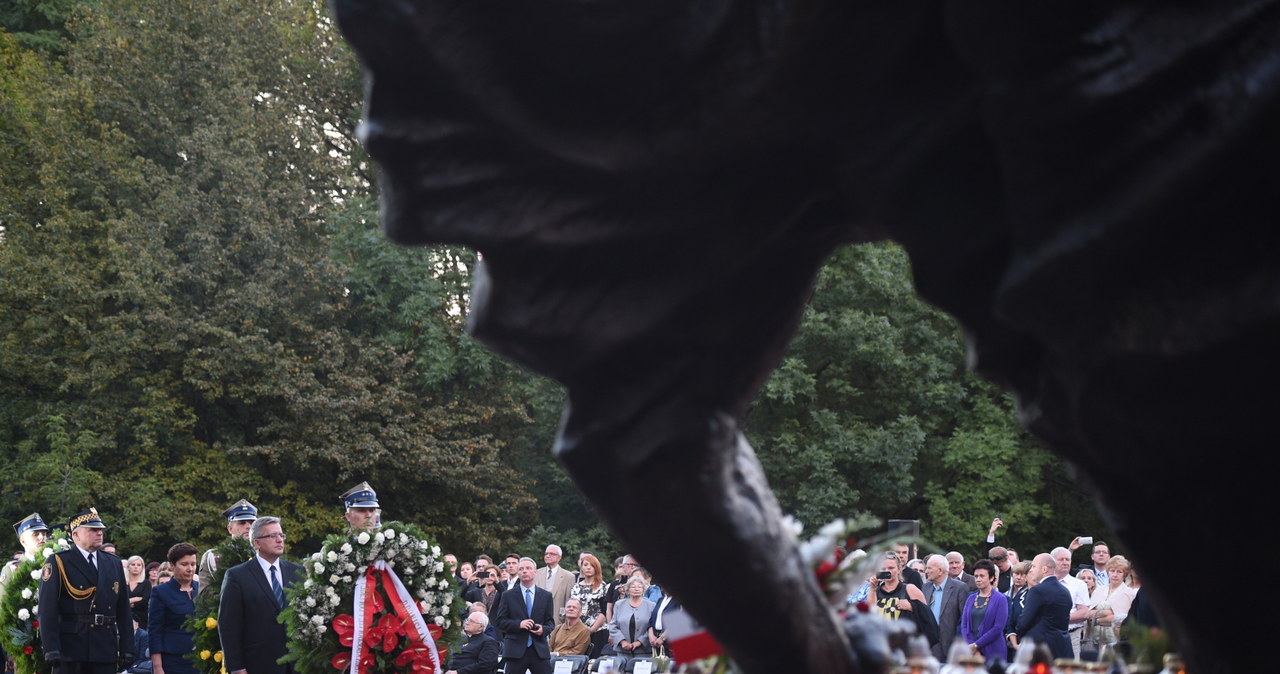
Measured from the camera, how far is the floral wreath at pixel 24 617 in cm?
1280

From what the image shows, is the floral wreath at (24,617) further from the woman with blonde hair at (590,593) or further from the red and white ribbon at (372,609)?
the woman with blonde hair at (590,593)

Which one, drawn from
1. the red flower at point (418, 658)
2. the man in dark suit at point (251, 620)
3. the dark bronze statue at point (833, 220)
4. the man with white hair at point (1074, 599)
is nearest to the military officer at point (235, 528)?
the man in dark suit at point (251, 620)

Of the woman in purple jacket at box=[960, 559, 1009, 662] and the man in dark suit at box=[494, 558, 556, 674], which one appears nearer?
the woman in purple jacket at box=[960, 559, 1009, 662]

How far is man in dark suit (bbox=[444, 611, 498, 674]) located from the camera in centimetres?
1302

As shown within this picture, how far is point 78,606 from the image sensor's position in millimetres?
12477

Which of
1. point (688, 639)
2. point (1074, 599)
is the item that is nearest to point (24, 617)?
point (1074, 599)

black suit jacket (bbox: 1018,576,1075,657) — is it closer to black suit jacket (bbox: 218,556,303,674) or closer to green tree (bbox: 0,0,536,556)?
black suit jacket (bbox: 218,556,303,674)

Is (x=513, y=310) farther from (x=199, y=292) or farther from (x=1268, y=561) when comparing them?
(x=199, y=292)

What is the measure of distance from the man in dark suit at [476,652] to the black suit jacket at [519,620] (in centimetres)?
13

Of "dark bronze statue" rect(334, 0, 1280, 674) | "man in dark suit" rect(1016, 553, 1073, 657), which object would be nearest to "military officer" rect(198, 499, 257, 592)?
"man in dark suit" rect(1016, 553, 1073, 657)

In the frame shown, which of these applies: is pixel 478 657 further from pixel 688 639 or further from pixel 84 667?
→ pixel 688 639

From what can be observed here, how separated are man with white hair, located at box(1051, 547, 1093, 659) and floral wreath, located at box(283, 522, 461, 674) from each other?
5.64 metres

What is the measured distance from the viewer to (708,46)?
2.43 m

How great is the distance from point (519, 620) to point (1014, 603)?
15.9ft
